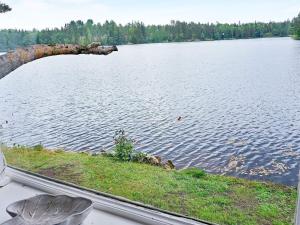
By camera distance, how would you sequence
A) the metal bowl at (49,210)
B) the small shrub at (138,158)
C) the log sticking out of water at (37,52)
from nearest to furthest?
the metal bowl at (49,210)
the log sticking out of water at (37,52)
the small shrub at (138,158)

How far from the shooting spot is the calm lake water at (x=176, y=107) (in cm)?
361

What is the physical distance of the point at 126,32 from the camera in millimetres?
2109

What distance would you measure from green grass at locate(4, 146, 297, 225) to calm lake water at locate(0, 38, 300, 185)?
0.43 metres

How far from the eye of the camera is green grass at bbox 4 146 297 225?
1874mm

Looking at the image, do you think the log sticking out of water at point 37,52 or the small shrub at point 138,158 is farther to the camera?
the small shrub at point 138,158

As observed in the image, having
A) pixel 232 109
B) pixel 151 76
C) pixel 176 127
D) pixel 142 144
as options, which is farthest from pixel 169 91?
pixel 142 144

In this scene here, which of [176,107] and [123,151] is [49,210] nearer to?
[123,151]

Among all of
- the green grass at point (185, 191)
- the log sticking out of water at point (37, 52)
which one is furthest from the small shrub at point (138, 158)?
the log sticking out of water at point (37, 52)

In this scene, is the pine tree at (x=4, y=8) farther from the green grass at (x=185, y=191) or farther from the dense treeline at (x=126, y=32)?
the green grass at (x=185, y=191)

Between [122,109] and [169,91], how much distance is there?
2.74m

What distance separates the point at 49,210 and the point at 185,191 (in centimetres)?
163

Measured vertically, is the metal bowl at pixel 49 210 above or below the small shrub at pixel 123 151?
above

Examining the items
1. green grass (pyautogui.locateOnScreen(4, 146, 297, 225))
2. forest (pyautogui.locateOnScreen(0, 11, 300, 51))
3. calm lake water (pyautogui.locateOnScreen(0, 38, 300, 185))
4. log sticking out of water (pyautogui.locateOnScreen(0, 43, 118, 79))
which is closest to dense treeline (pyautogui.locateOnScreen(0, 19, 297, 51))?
forest (pyautogui.locateOnScreen(0, 11, 300, 51))

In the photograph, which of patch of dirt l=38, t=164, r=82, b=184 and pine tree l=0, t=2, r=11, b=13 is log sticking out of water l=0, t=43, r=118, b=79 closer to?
pine tree l=0, t=2, r=11, b=13
